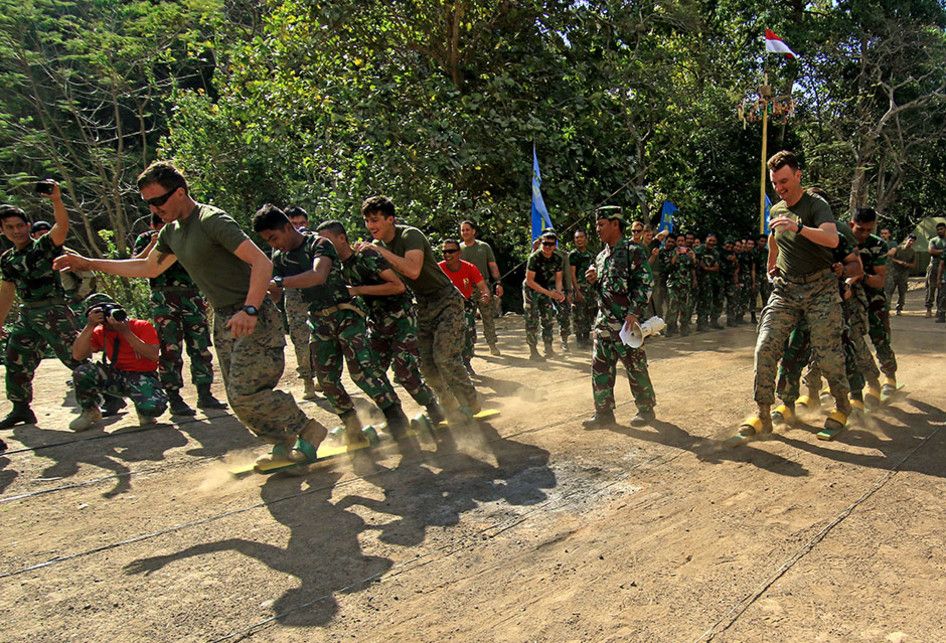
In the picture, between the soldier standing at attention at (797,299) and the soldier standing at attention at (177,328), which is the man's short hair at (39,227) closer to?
the soldier standing at attention at (177,328)

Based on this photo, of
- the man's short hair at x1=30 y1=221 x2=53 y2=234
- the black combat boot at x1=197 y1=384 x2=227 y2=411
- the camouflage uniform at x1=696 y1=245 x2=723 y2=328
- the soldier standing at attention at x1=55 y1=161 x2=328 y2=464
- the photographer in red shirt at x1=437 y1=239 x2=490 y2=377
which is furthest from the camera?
the camouflage uniform at x1=696 y1=245 x2=723 y2=328

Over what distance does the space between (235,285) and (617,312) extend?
3.04 meters

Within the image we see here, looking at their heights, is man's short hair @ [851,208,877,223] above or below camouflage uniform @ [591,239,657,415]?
above

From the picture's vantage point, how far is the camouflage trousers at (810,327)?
17.9 feet

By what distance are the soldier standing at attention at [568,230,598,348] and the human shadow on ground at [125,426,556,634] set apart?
235 inches

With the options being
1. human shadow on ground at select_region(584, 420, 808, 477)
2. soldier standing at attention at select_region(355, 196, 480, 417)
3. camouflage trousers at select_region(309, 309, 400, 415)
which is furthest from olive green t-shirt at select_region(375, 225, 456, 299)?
human shadow on ground at select_region(584, 420, 808, 477)

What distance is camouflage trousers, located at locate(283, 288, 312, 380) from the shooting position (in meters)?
7.68

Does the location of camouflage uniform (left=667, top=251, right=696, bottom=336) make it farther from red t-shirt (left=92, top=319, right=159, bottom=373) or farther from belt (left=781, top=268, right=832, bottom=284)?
red t-shirt (left=92, top=319, right=159, bottom=373)

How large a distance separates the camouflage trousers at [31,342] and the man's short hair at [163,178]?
120 inches

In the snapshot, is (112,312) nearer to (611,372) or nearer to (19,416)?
(19,416)

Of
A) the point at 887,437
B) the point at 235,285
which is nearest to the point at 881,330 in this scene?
the point at 887,437

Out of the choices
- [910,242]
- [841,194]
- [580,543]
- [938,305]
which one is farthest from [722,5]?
[580,543]

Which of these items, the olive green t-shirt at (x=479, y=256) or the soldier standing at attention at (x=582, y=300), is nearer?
the olive green t-shirt at (x=479, y=256)

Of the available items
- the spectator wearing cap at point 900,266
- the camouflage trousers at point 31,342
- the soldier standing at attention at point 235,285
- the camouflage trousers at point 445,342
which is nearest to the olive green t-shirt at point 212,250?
the soldier standing at attention at point 235,285
